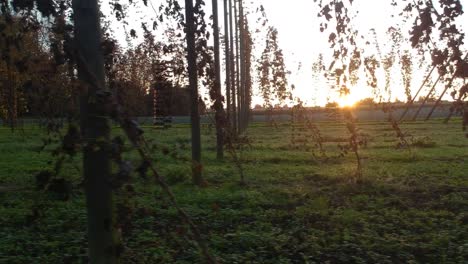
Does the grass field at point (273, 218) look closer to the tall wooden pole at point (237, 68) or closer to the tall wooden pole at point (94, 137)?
the tall wooden pole at point (94, 137)

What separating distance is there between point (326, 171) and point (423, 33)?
6298 mm

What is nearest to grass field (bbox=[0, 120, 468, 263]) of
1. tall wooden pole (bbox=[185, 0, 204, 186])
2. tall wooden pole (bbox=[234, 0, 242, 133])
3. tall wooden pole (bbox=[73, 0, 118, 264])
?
tall wooden pole (bbox=[73, 0, 118, 264])

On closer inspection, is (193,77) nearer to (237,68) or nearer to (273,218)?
(273,218)

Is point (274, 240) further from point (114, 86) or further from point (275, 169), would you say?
point (275, 169)

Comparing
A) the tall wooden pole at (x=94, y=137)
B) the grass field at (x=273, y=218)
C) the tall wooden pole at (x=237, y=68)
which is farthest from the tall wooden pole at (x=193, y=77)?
the tall wooden pole at (x=237, y=68)

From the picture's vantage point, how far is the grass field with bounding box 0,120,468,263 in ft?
15.6

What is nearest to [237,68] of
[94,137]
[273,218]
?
[273,218]

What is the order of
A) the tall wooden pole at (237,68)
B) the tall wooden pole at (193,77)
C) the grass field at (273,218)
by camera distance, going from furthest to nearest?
the tall wooden pole at (237,68) < the tall wooden pole at (193,77) < the grass field at (273,218)

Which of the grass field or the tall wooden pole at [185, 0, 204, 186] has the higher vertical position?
the tall wooden pole at [185, 0, 204, 186]

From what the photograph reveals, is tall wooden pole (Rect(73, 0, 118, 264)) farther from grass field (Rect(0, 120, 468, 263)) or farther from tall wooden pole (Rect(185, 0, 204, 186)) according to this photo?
tall wooden pole (Rect(185, 0, 204, 186))

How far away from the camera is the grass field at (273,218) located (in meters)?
4.74

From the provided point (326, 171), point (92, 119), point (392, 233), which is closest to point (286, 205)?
point (392, 233)

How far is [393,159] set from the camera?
12.3 m

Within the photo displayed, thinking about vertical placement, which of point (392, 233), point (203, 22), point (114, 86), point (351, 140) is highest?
point (203, 22)
